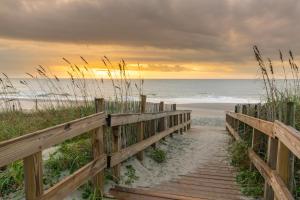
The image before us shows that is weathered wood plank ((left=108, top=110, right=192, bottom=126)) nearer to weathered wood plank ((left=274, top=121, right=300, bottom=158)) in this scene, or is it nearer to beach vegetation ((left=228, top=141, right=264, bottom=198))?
beach vegetation ((left=228, top=141, right=264, bottom=198))

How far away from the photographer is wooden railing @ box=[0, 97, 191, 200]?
7.93 ft

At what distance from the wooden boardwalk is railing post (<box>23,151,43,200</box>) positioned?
5.96 ft

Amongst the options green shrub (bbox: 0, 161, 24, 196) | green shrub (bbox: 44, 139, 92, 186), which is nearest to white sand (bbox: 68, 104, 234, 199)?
green shrub (bbox: 44, 139, 92, 186)

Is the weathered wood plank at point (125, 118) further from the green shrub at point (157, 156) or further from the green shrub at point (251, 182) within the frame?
the green shrub at point (251, 182)

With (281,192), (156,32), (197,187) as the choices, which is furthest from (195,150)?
(156,32)

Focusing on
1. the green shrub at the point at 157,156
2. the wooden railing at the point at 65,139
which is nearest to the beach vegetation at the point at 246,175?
the green shrub at the point at 157,156

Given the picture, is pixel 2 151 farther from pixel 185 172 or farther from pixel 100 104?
pixel 185 172

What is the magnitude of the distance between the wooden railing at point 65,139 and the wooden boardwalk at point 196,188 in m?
0.47

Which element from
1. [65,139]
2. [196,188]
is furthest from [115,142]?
[65,139]

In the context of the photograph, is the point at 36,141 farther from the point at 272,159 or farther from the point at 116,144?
the point at 272,159

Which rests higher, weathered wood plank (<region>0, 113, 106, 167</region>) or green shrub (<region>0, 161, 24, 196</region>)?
weathered wood plank (<region>0, 113, 106, 167</region>)

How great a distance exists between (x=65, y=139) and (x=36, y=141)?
0.56 metres

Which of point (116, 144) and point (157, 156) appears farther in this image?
point (157, 156)

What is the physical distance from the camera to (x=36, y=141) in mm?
2602
